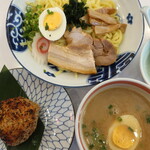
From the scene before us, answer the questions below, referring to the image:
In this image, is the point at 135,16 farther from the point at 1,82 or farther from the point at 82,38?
the point at 1,82

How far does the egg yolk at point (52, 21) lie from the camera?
4.54ft

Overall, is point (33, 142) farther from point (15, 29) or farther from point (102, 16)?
point (102, 16)

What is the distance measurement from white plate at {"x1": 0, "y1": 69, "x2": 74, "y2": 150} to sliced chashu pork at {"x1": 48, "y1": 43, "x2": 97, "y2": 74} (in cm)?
15

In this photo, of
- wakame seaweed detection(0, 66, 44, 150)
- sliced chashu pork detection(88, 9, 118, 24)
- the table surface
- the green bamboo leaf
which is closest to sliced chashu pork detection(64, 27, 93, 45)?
sliced chashu pork detection(88, 9, 118, 24)

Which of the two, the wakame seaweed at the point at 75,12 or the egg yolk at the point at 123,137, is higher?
the wakame seaweed at the point at 75,12

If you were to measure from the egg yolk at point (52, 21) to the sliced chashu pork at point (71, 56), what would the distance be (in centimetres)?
12

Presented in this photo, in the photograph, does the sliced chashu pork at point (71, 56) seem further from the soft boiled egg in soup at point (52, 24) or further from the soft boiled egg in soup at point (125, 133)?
the soft boiled egg in soup at point (125, 133)

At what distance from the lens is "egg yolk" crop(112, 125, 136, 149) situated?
96 centimetres

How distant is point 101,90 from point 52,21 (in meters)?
0.65

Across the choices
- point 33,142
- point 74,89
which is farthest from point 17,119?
point 74,89

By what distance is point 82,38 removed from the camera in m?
1.38

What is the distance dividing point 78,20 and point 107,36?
22cm

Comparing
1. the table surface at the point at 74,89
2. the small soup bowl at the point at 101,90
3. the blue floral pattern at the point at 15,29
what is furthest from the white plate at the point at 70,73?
the small soup bowl at the point at 101,90

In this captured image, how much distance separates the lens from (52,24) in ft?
4.58
